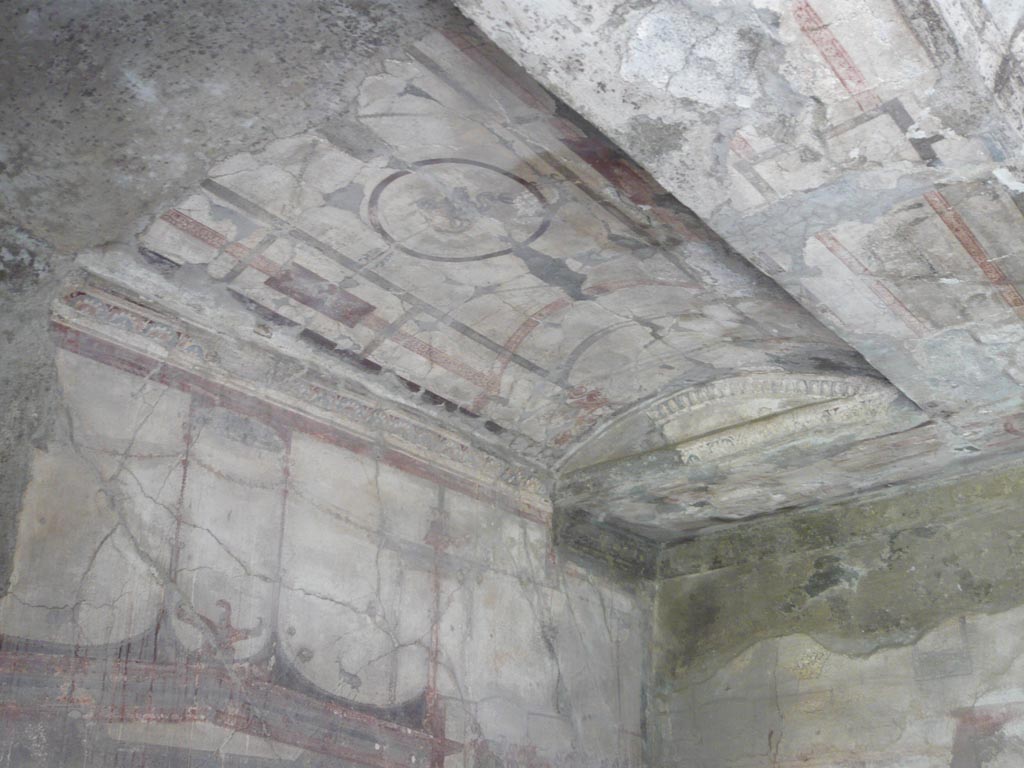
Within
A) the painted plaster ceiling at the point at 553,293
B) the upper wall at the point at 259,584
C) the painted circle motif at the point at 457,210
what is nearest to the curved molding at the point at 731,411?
the painted plaster ceiling at the point at 553,293

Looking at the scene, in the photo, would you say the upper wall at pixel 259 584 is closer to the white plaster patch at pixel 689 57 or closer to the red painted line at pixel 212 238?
the red painted line at pixel 212 238

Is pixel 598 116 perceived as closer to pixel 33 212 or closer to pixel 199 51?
pixel 199 51

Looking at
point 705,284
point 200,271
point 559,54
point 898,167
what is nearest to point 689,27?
point 559,54

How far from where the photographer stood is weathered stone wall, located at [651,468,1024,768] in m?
5.06

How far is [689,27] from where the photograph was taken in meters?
2.67

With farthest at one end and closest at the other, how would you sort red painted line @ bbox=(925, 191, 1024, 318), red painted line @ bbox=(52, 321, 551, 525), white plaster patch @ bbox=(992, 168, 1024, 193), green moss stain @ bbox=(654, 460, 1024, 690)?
green moss stain @ bbox=(654, 460, 1024, 690) → red painted line @ bbox=(52, 321, 551, 525) → red painted line @ bbox=(925, 191, 1024, 318) → white plaster patch @ bbox=(992, 168, 1024, 193)

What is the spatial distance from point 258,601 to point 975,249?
2.81m

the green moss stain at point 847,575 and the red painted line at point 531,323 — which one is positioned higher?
the red painted line at point 531,323

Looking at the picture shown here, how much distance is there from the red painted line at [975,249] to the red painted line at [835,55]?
0.53m

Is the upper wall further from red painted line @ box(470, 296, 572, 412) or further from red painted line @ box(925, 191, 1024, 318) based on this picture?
red painted line @ box(925, 191, 1024, 318)

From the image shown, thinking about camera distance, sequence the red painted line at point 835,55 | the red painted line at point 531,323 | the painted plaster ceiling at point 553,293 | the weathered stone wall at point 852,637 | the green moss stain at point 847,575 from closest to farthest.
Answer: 1. the red painted line at point 835,55
2. the painted plaster ceiling at point 553,293
3. the red painted line at point 531,323
4. the weathered stone wall at point 852,637
5. the green moss stain at point 847,575

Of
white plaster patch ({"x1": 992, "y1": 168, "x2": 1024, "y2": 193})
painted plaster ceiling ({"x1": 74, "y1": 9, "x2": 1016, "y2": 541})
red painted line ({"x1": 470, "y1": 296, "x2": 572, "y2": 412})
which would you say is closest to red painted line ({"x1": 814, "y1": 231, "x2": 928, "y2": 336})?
painted plaster ceiling ({"x1": 74, "y1": 9, "x2": 1016, "y2": 541})

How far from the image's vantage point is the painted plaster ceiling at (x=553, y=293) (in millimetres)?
3332

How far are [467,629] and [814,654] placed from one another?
6.46ft
